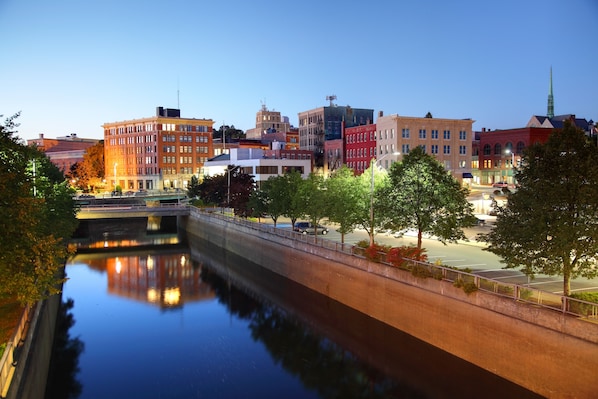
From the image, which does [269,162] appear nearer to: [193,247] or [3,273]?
[193,247]

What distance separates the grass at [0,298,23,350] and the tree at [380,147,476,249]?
81.0ft

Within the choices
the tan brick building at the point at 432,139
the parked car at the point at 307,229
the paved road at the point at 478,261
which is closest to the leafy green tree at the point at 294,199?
the parked car at the point at 307,229

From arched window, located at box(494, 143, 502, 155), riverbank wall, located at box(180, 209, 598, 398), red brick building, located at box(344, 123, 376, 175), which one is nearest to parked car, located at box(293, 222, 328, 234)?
riverbank wall, located at box(180, 209, 598, 398)

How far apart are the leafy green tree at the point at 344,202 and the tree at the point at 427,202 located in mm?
6777

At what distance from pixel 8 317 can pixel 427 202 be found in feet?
89.1

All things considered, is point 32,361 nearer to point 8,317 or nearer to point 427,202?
point 8,317

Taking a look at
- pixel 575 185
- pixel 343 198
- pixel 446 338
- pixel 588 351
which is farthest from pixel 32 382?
pixel 343 198

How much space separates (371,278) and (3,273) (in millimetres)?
23735

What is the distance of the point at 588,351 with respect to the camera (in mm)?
21703

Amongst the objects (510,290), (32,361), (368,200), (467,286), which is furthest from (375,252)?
(32,361)

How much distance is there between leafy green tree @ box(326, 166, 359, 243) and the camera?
4578cm

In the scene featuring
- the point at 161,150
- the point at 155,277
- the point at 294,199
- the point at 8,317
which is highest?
the point at 161,150

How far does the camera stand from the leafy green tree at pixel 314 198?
5017 centimetres

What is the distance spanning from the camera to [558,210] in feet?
84.5
